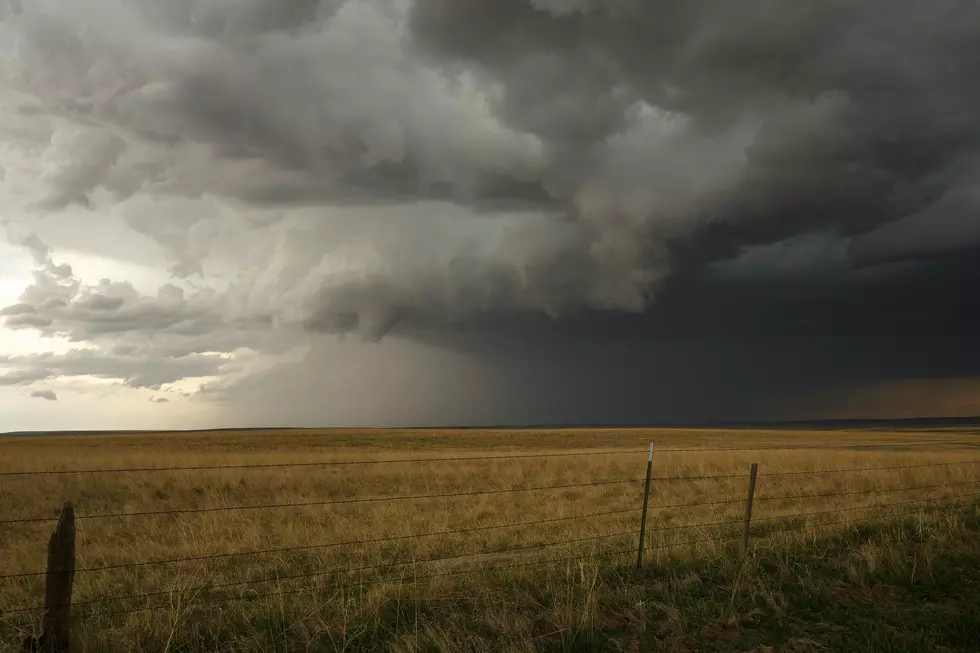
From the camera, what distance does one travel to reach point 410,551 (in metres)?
12.5


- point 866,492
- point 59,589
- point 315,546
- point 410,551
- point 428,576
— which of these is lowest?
point 866,492

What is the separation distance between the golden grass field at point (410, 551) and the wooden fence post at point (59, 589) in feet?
1.13

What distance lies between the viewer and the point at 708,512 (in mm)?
17625

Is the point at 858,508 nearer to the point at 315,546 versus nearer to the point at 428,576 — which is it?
the point at 428,576

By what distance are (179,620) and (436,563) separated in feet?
16.4

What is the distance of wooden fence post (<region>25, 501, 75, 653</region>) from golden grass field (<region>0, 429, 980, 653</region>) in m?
0.35

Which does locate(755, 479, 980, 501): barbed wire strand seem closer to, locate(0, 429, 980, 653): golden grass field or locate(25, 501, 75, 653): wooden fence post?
locate(0, 429, 980, 653): golden grass field

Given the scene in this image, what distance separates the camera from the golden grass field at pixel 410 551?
7164 millimetres

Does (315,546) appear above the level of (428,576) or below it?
below

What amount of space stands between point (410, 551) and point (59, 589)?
697cm

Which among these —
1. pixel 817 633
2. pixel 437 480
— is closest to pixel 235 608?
pixel 817 633

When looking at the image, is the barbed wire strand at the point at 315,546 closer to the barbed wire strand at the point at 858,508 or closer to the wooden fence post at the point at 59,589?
the wooden fence post at the point at 59,589

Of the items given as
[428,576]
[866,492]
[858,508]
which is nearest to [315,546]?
[428,576]

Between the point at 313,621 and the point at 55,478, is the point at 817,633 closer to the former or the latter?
the point at 313,621
